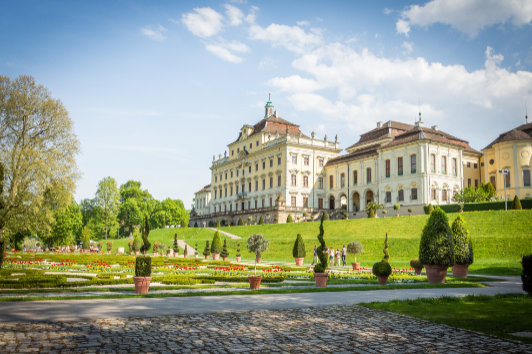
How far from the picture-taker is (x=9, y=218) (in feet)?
93.4

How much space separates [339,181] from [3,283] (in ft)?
178

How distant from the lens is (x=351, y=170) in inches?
2409

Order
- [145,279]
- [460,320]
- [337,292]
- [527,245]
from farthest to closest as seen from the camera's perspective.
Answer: [527,245] → [337,292] → [145,279] → [460,320]

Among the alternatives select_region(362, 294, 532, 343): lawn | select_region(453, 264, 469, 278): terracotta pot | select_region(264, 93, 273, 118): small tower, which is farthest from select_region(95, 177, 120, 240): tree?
select_region(362, 294, 532, 343): lawn

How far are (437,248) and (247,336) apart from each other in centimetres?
1132

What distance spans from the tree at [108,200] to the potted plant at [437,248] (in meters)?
72.8

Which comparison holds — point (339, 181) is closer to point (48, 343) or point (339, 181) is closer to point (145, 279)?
point (145, 279)

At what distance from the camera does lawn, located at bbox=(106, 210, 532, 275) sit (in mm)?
26641

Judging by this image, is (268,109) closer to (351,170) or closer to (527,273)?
(351,170)

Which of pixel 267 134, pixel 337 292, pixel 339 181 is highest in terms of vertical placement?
pixel 267 134

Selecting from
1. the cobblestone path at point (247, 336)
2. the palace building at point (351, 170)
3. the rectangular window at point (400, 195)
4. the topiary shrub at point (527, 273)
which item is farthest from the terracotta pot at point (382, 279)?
the rectangular window at point (400, 195)

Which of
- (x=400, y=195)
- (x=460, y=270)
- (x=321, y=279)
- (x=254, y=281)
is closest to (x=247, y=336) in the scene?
(x=254, y=281)

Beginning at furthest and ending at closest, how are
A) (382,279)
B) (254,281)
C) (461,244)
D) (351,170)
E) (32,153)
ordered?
(351,170) < (32,153) < (461,244) < (382,279) < (254,281)

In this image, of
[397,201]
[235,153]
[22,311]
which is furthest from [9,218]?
[235,153]
